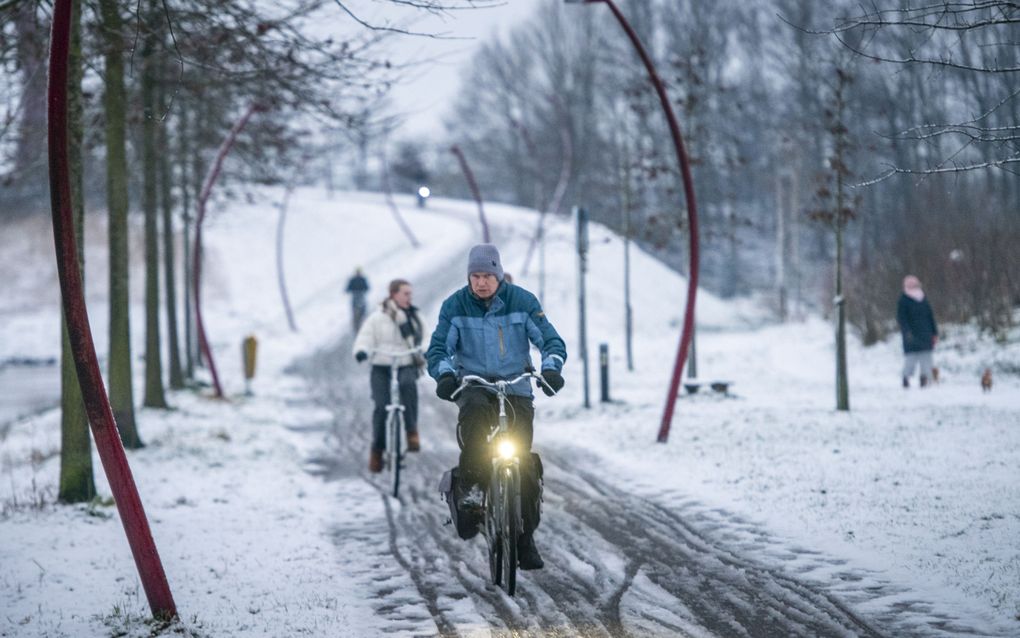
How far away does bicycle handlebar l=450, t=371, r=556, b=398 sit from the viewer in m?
6.42

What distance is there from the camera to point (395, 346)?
10.8m

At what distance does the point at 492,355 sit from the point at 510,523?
3.44 ft

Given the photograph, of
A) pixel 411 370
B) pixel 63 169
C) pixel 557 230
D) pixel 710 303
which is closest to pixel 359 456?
pixel 411 370

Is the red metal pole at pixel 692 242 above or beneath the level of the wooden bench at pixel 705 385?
above

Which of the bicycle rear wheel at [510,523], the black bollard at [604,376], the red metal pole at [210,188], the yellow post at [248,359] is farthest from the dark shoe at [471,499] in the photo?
the yellow post at [248,359]

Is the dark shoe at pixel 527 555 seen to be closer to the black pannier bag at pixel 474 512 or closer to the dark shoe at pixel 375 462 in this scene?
the black pannier bag at pixel 474 512

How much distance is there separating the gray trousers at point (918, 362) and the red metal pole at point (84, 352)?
1369 cm

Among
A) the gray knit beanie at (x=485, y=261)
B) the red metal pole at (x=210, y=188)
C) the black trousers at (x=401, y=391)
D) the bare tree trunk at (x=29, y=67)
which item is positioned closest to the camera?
the gray knit beanie at (x=485, y=261)

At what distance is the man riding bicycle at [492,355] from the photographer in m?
6.59

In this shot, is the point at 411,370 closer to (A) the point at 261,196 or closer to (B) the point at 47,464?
(B) the point at 47,464

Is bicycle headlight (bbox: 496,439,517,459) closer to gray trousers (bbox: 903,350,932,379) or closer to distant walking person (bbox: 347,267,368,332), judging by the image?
gray trousers (bbox: 903,350,932,379)

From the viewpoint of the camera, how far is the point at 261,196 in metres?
18.2

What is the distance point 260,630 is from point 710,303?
36.4 meters

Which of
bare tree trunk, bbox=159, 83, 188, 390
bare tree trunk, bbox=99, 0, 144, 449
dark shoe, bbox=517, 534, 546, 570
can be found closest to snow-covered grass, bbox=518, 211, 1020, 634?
dark shoe, bbox=517, 534, 546, 570
